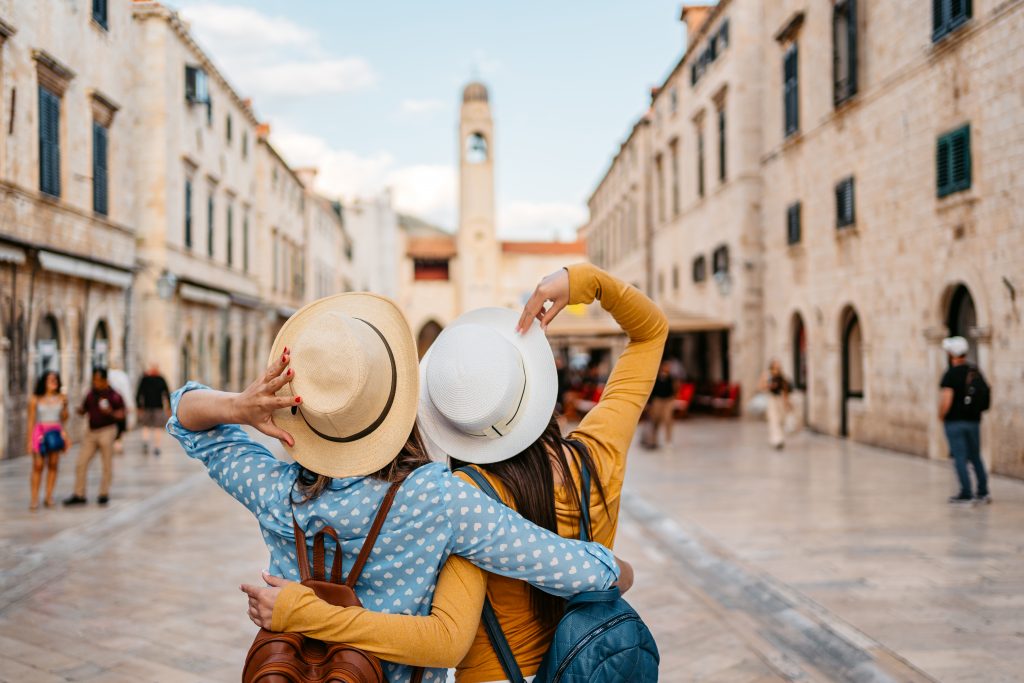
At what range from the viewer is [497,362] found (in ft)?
7.25

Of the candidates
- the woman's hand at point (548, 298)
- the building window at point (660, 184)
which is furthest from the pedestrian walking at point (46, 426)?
the building window at point (660, 184)

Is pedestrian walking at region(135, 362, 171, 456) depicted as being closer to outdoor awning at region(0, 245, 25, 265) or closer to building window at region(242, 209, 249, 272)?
outdoor awning at region(0, 245, 25, 265)

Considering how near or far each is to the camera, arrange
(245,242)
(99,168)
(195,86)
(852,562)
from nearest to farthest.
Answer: (852,562) → (99,168) → (195,86) → (245,242)

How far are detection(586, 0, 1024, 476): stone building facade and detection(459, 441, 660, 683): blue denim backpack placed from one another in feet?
37.3

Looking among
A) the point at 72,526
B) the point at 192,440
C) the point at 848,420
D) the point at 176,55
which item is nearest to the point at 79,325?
the point at 176,55

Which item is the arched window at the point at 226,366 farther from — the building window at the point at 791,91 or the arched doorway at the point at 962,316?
the arched doorway at the point at 962,316

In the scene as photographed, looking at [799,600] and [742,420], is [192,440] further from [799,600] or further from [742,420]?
[742,420]

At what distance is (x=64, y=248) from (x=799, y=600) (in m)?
15.4

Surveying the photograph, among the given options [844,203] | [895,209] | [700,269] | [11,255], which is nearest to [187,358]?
[11,255]

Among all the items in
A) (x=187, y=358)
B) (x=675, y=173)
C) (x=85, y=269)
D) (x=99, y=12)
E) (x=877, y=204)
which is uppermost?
(x=99, y=12)

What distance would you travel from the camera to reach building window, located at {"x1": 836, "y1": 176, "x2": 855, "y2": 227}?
17.3 m

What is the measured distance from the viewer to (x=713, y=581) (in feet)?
23.4

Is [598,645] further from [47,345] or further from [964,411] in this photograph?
[47,345]

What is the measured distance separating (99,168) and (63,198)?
2.26 metres
